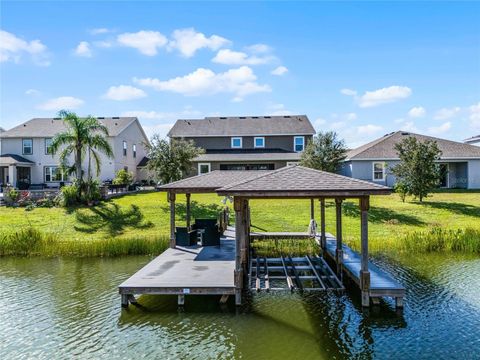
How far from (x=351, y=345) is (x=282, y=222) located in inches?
604

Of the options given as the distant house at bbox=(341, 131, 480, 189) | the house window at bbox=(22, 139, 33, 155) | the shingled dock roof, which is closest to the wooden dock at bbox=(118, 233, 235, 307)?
the shingled dock roof

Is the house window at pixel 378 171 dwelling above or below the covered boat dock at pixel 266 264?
above

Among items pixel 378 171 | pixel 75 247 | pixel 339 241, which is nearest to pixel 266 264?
pixel 339 241

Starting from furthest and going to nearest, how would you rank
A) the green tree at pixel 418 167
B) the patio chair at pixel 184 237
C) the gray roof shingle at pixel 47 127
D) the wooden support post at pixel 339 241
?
1. the gray roof shingle at pixel 47 127
2. the green tree at pixel 418 167
3. the patio chair at pixel 184 237
4. the wooden support post at pixel 339 241

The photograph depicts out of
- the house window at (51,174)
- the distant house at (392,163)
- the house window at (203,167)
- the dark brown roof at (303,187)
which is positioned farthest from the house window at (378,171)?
the house window at (51,174)

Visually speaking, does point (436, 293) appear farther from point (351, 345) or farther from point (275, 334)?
point (275, 334)

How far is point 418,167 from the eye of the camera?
84.0 feet

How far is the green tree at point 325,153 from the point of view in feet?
90.0

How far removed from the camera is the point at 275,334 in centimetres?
870

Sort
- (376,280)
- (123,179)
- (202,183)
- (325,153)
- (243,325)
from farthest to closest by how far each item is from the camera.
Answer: (123,179) < (325,153) < (202,183) < (376,280) < (243,325)

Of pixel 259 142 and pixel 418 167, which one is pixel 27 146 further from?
pixel 418 167

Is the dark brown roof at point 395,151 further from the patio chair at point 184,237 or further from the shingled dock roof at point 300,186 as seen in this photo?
the shingled dock roof at point 300,186

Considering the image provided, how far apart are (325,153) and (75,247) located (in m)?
17.7

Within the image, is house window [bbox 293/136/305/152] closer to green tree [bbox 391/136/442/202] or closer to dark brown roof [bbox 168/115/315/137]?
dark brown roof [bbox 168/115/315/137]
